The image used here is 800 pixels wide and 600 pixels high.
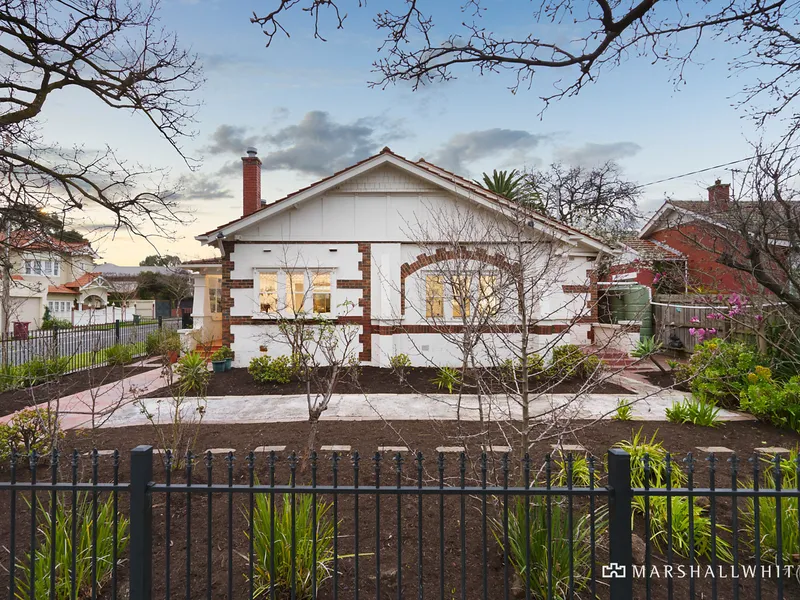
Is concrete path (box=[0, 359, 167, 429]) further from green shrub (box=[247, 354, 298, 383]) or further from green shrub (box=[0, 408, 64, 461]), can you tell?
green shrub (box=[247, 354, 298, 383])

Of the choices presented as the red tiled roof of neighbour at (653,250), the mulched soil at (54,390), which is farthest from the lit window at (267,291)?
the red tiled roof of neighbour at (653,250)

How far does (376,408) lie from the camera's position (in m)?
8.48

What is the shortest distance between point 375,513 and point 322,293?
361 inches

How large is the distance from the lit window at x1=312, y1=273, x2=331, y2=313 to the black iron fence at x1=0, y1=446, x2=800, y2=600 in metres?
8.52

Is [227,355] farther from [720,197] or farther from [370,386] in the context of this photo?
[720,197]

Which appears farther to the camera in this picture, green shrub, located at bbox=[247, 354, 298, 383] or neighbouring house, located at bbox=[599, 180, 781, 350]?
neighbouring house, located at bbox=[599, 180, 781, 350]

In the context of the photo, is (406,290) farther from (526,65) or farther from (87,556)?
(87,556)

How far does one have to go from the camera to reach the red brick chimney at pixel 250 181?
14344 mm

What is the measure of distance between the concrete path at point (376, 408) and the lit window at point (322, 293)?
3.37 m

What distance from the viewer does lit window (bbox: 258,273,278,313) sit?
12.5 metres

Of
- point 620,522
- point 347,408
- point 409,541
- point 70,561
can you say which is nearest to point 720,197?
point 620,522

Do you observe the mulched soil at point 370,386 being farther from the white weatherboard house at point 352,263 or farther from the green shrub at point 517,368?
the green shrub at point 517,368

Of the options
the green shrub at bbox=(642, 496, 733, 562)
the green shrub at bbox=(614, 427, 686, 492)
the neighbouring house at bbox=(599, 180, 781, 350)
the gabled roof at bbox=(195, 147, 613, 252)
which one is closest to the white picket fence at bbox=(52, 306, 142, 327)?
the gabled roof at bbox=(195, 147, 613, 252)

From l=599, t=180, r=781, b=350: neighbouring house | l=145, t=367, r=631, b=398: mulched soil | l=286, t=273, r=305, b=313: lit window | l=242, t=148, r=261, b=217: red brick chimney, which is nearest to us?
l=145, t=367, r=631, b=398: mulched soil
